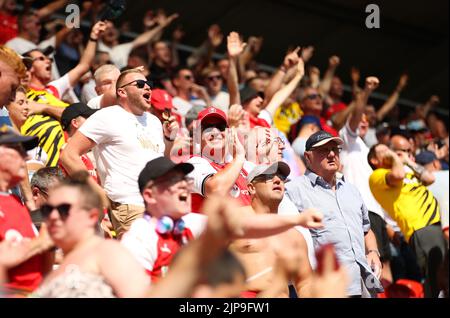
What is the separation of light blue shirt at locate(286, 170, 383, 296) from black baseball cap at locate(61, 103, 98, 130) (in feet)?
5.79

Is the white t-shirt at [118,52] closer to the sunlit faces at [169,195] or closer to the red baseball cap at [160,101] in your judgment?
the red baseball cap at [160,101]

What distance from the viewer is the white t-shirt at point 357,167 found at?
862cm

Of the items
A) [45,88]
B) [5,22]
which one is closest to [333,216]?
[45,88]

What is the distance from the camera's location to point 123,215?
624 centimetres

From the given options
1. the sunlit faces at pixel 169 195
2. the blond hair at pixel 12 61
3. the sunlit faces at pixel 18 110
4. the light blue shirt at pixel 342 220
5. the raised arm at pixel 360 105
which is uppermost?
the blond hair at pixel 12 61

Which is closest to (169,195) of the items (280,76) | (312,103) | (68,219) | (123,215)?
(68,219)

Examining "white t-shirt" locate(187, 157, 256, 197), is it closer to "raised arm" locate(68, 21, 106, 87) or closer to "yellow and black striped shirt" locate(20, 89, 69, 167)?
"yellow and black striped shirt" locate(20, 89, 69, 167)

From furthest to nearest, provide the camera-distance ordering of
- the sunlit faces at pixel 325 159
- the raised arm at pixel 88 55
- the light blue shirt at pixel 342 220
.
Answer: the raised arm at pixel 88 55, the sunlit faces at pixel 325 159, the light blue shirt at pixel 342 220

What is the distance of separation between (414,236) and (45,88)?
3.70 meters

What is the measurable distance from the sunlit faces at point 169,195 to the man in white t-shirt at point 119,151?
1.54 metres

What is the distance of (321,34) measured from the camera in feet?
45.9

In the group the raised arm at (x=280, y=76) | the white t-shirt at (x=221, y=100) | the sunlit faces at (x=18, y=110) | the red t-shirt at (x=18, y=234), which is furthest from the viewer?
the white t-shirt at (x=221, y=100)

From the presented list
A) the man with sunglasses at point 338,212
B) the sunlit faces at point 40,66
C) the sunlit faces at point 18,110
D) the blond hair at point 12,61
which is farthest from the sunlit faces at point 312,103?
the blond hair at point 12,61

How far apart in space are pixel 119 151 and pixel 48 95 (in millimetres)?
1951
